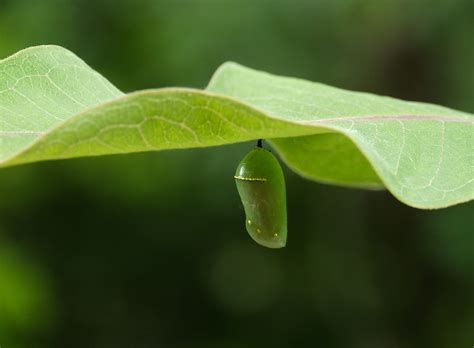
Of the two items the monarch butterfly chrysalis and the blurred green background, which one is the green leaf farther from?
the blurred green background

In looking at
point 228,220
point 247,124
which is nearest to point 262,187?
point 247,124

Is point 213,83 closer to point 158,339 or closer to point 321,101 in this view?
point 321,101

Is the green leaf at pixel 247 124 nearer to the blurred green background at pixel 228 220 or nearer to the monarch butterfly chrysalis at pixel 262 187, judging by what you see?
the monarch butterfly chrysalis at pixel 262 187

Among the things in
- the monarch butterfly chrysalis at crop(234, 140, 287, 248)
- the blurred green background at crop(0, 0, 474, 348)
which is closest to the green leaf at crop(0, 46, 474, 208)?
the monarch butterfly chrysalis at crop(234, 140, 287, 248)

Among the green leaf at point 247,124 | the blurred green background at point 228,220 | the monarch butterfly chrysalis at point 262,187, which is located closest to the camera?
the green leaf at point 247,124

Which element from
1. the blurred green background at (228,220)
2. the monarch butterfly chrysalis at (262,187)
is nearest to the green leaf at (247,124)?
the monarch butterfly chrysalis at (262,187)

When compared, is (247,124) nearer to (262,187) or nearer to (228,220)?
(262,187)
